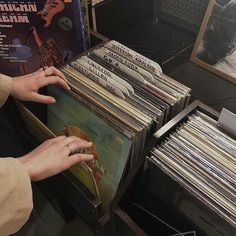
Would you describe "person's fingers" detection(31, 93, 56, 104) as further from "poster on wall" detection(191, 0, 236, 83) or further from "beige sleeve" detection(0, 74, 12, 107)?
"poster on wall" detection(191, 0, 236, 83)

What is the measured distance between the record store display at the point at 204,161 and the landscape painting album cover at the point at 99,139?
0.10 m

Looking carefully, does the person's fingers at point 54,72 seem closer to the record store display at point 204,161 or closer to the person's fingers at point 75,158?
the person's fingers at point 75,158

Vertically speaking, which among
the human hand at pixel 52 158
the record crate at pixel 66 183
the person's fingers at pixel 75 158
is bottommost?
the record crate at pixel 66 183

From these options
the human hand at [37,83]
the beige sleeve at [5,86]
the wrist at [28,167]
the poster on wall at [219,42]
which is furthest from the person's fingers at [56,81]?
the poster on wall at [219,42]

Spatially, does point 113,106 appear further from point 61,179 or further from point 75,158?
point 61,179

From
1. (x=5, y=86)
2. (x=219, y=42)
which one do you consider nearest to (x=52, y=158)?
(x=5, y=86)

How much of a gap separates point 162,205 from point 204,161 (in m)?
0.19

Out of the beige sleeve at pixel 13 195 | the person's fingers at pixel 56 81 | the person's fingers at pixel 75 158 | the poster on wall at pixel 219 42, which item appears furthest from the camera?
the poster on wall at pixel 219 42

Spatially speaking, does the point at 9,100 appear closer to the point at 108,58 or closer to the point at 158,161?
the point at 108,58

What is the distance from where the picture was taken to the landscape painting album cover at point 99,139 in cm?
72

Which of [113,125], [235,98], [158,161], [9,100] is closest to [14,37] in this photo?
[9,100]

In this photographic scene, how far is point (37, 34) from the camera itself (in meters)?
0.90

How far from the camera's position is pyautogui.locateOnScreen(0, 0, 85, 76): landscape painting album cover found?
0.83 meters

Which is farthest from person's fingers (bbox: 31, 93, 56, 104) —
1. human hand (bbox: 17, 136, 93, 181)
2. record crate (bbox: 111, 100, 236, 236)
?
record crate (bbox: 111, 100, 236, 236)
